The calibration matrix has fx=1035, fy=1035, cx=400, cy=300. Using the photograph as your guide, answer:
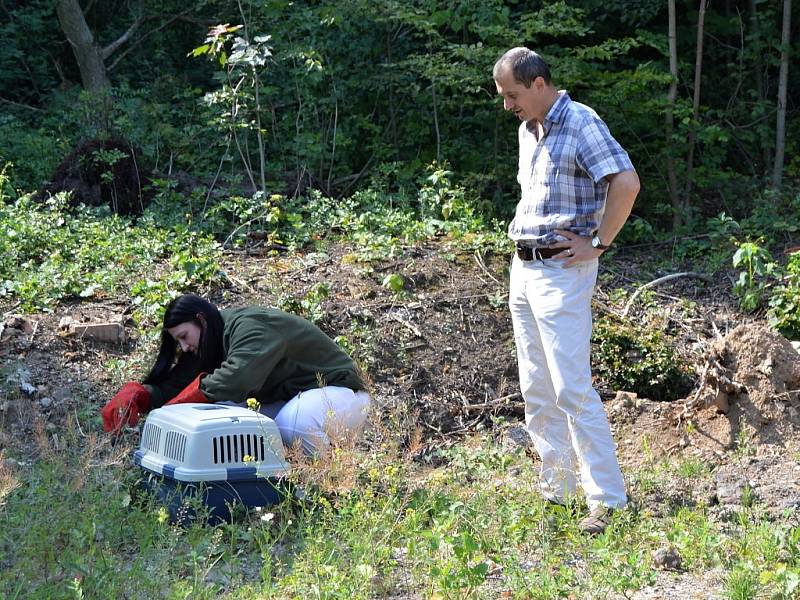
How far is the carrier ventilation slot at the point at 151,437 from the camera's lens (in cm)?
425

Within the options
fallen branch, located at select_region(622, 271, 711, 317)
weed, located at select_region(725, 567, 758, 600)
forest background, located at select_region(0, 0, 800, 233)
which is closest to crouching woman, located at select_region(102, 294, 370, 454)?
weed, located at select_region(725, 567, 758, 600)

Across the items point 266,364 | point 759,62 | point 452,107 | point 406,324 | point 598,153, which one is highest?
point 759,62

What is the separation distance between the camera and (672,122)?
31.0ft

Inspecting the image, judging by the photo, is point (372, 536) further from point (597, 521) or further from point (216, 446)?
point (597, 521)

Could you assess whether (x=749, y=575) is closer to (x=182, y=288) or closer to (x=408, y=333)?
(x=408, y=333)

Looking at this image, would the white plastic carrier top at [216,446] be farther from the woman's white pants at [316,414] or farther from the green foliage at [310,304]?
the green foliage at [310,304]

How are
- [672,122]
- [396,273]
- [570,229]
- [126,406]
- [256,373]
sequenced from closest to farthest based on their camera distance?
[570,229]
[256,373]
[126,406]
[396,273]
[672,122]

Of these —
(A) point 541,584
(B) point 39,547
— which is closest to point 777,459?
(A) point 541,584

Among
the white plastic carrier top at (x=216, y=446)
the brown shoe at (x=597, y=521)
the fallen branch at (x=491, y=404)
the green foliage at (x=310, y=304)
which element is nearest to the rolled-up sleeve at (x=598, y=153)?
the brown shoe at (x=597, y=521)

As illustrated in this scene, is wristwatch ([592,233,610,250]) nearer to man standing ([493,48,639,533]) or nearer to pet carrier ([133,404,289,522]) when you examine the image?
man standing ([493,48,639,533])

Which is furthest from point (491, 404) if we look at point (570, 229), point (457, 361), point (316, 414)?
point (570, 229)

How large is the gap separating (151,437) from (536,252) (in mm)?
1761

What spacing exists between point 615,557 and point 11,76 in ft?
35.9

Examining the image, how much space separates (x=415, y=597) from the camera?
11.4ft
